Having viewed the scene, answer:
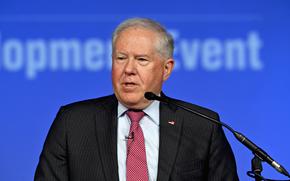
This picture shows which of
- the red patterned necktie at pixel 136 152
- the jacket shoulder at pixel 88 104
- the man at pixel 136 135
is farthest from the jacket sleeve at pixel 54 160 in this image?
the red patterned necktie at pixel 136 152

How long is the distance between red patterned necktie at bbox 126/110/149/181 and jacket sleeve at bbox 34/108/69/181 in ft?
0.74

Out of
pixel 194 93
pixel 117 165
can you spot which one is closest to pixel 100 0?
pixel 194 93

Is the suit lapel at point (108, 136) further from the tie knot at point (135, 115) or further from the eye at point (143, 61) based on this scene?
Result: the eye at point (143, 61)

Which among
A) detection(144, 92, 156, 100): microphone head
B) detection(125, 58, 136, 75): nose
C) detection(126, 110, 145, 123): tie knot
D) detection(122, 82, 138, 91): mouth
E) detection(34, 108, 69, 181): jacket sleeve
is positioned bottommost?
detection(34, 108, 69, 181): jacket sleeve

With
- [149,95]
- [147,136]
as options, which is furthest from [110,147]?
[149,95]

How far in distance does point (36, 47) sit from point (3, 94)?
30 centimetres

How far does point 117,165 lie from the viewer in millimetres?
2525

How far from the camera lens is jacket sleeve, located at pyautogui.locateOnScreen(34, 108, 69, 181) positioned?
2.51 metres

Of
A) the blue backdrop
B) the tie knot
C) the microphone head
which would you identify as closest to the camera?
the microphone head

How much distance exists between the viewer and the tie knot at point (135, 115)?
2.66 meters

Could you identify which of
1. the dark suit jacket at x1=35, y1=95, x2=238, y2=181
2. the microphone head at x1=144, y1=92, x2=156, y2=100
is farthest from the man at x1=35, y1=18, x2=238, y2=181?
the microphone head at x1=144, y1=92, x2=156, y2=100

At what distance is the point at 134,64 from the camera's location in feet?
8.32

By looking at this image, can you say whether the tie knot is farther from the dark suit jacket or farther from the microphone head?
the microphone head

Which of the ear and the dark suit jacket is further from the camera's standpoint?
the ear
